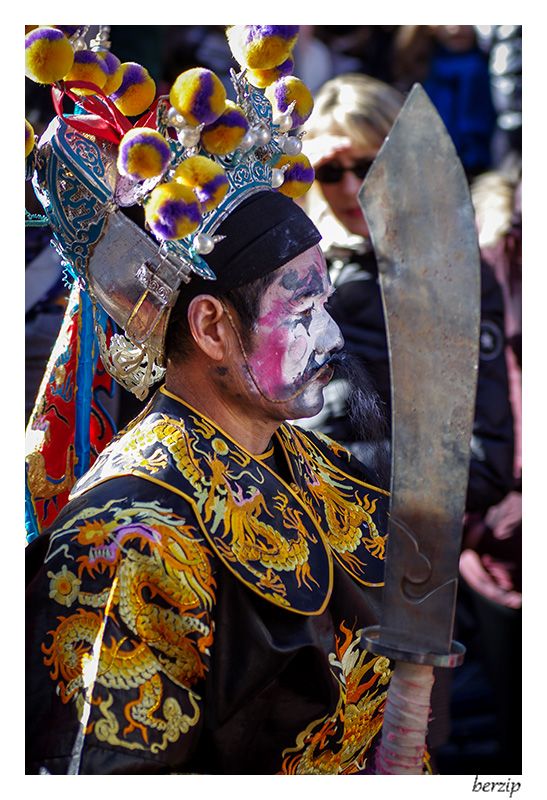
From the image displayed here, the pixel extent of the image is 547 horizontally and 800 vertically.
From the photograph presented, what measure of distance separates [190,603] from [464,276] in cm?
74

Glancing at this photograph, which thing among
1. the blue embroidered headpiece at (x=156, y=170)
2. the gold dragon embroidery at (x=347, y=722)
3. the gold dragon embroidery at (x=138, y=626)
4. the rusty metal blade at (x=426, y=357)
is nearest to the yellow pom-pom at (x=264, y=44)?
the blue embroidered headpiece at (x=156, y=170)

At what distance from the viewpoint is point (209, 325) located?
2.47 metres

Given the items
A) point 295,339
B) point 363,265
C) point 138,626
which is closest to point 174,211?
point 295,339

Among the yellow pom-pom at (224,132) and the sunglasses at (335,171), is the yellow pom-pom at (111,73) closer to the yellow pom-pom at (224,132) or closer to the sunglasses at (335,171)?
the yellow pom-pom at (224,132)

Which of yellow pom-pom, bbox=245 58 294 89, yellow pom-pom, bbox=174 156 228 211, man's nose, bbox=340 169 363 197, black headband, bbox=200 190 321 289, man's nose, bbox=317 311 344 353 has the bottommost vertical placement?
man's nose, bbox=317 311 344 353

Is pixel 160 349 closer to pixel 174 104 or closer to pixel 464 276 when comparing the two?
pixel 174 104

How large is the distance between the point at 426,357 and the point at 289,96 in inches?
31.2

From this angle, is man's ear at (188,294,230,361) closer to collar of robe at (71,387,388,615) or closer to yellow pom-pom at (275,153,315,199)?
collar of robe at (71,387,388,615)

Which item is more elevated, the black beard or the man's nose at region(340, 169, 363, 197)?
the man's nose at region(340, 169, 363, 197)

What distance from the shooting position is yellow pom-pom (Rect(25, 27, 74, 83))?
2346 mm

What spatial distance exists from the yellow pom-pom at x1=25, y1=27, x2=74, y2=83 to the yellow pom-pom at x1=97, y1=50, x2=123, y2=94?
0.55 ft

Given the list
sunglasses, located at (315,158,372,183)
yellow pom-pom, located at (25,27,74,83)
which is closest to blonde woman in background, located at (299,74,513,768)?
sunglasses, located at (315,158,372,183)

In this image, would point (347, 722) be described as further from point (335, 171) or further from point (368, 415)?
point (335, 171)

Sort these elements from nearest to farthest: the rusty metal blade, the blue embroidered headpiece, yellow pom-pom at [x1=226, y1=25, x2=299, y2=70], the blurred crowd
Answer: the rusty metal blade, the blue embroidered headpiece, yellow pom-pom at [x1=226, y1=25, x2=299, y2=70], the blurred crowd
